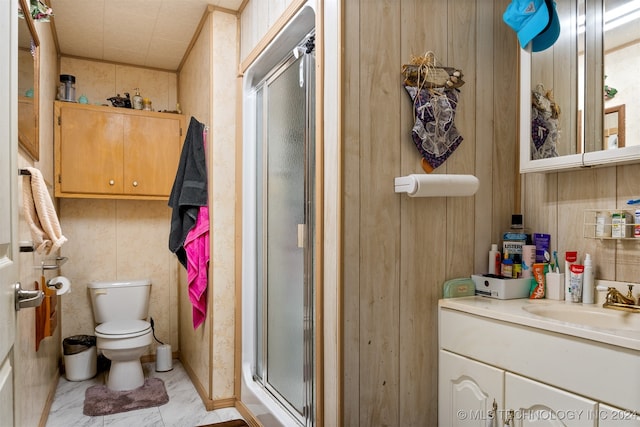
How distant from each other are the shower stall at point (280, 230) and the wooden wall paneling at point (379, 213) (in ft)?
1.32

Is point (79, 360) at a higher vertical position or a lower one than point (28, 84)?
lower

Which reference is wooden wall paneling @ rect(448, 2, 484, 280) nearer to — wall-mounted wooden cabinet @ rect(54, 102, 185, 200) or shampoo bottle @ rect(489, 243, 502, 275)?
shampoo bottle @ rect(489, 243, 502, 275)

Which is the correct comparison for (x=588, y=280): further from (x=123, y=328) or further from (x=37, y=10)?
(x=123, y=328)

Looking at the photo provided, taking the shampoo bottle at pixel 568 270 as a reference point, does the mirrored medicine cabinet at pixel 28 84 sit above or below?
above

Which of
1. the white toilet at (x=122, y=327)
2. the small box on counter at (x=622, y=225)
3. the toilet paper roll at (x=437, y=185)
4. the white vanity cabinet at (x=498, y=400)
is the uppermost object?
the toilet paper roll at (x=437, y=185)

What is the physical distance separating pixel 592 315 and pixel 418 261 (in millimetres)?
582

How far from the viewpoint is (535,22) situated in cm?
164

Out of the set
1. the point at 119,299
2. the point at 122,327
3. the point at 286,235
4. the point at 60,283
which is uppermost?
the point at 286,235

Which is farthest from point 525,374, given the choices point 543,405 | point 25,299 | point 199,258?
point 199,258

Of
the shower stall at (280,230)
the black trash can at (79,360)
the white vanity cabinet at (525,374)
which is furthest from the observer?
the black trash can at (79,360)

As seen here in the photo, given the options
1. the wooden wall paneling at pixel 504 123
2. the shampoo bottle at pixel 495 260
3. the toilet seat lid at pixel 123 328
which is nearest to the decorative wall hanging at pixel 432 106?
the wooden wall paneling at pixel 504 123

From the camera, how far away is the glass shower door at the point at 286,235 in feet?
6.82

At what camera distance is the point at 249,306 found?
2635 millimetres

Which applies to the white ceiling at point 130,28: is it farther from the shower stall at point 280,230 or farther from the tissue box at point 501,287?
the tissue box at point 501,287
